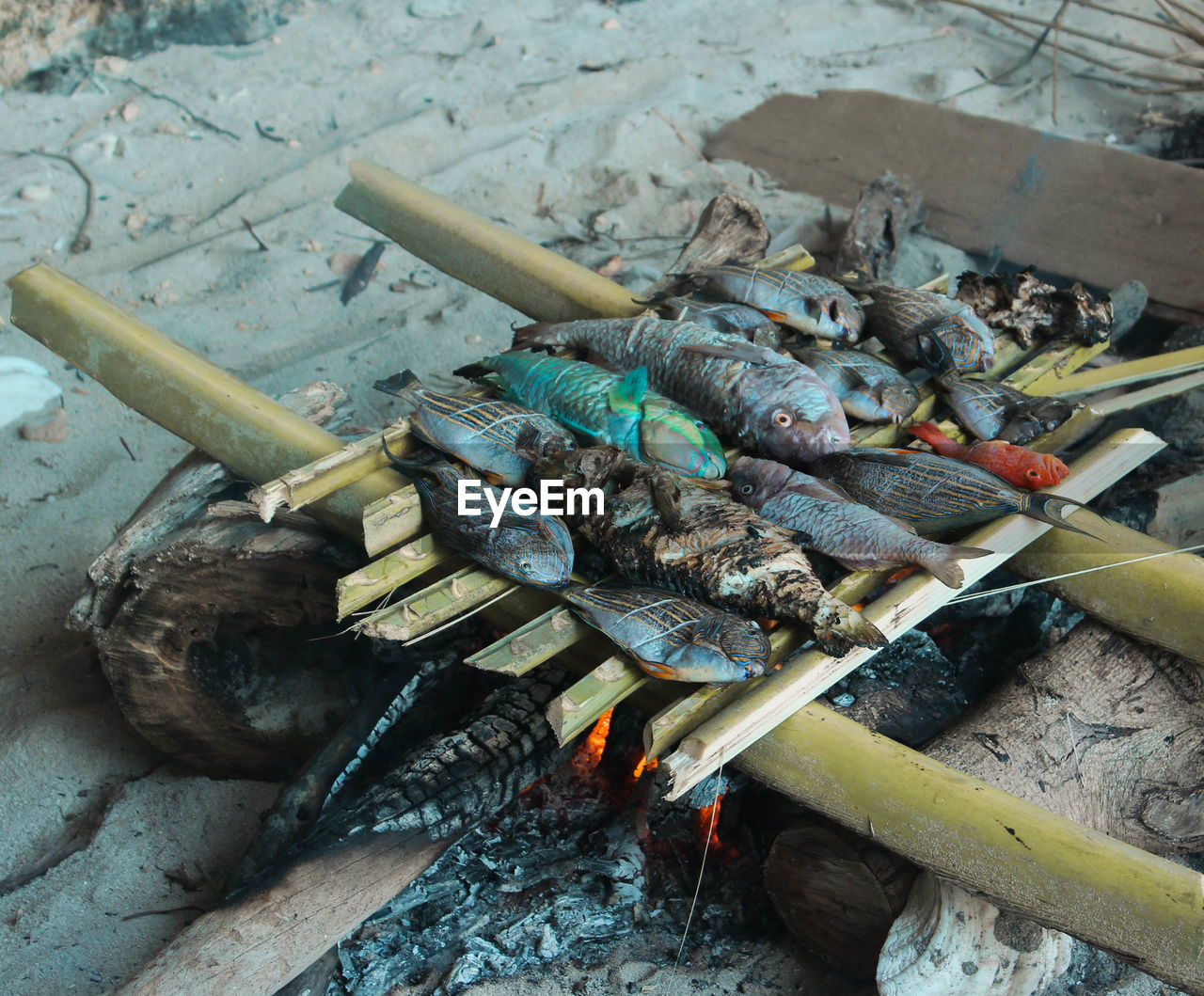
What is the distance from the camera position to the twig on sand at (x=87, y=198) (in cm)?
460

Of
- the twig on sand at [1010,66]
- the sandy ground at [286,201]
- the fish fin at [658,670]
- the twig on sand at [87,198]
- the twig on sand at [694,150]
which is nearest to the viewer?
the fish fin at [658,670]

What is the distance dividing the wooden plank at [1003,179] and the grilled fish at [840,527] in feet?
9.83

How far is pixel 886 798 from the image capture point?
6.00ft

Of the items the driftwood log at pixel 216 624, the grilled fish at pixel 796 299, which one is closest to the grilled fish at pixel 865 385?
the grilled fish at pixel 796 299

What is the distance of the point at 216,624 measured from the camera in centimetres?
261

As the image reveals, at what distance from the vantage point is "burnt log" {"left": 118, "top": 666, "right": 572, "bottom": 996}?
1.81 m

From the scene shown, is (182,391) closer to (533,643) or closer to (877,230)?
(533,643)

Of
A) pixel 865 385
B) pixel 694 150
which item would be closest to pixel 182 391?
pixel 865 385

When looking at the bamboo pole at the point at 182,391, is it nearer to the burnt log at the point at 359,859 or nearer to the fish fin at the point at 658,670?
the burnt log at the point at 359,859

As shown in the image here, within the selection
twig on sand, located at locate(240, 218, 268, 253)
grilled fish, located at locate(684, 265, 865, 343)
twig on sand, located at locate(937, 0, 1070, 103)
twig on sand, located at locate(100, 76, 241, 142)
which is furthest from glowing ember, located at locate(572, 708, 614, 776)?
twig on sand, located at locate(937, 0, 1070, 103)

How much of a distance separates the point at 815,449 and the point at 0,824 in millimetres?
2516

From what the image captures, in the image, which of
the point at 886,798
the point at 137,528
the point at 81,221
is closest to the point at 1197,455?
the point at 886,798

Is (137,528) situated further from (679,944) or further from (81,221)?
(81,221)

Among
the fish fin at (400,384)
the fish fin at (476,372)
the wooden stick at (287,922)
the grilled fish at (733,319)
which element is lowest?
the wooden stick at (287,922)
